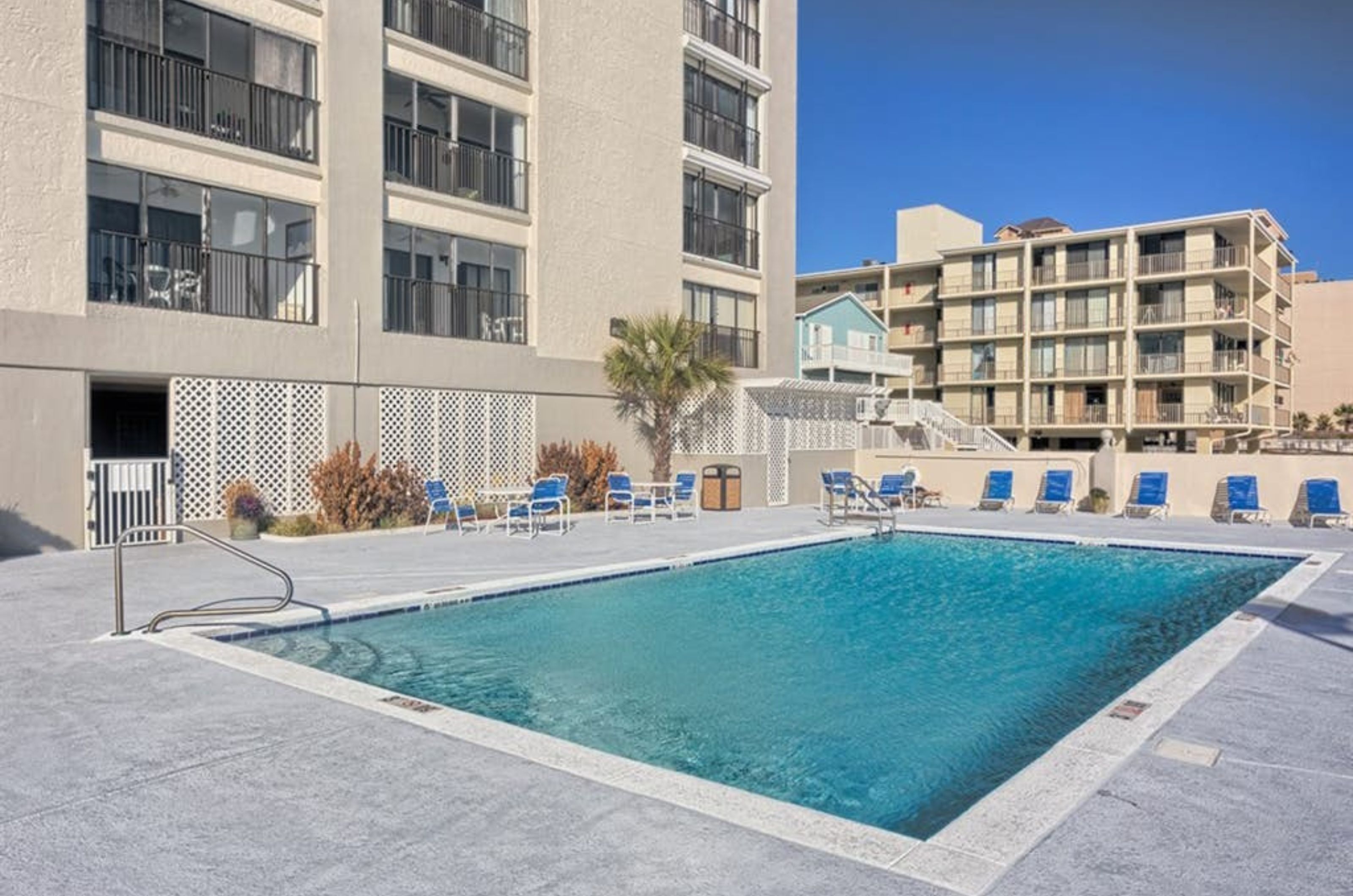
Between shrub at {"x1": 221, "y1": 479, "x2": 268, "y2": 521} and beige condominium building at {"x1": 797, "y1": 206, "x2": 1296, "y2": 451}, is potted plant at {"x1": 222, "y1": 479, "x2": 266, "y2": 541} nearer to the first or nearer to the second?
shrub at {"x1": 221, "y1": 479, "x2": 268, "y2": 521}

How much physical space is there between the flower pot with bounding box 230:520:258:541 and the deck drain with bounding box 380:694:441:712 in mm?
→ 10589

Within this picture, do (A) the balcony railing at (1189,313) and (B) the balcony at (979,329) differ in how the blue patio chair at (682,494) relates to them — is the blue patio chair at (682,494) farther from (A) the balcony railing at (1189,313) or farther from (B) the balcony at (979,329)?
(B) the balcony at (979,329)

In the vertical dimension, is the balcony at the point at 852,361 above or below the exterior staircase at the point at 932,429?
above

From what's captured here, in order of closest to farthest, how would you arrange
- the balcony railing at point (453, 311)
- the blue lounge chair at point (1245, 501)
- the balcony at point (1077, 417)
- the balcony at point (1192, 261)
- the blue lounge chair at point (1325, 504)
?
the balcony railing at point (453, 311) → the blue lounge chair at point (1325, 504) → the blue lounge chair at point (1245, 501) → the balcony at point (1192, 261) → the balcony at point (1077, 417)

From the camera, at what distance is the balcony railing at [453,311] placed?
1870cm

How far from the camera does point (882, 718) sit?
6805 mm

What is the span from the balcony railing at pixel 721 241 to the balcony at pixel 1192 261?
2989cm

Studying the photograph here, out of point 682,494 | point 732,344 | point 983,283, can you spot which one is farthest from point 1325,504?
point 983,283

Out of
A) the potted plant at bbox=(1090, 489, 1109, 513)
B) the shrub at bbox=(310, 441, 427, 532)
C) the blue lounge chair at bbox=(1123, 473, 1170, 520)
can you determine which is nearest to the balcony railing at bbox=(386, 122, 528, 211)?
the shrub at bbox=(310, 441, 427, 532)

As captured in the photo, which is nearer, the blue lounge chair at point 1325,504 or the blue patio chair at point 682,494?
the blue lounge chair at point 1325,504

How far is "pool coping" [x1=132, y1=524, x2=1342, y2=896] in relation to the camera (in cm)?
394

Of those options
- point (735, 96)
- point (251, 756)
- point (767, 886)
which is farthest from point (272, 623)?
point (735, 96)

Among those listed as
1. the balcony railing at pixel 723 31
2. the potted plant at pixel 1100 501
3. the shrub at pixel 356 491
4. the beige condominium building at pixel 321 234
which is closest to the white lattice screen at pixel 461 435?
the beige condominium building at pixel 321 234

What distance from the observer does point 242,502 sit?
15656mm
